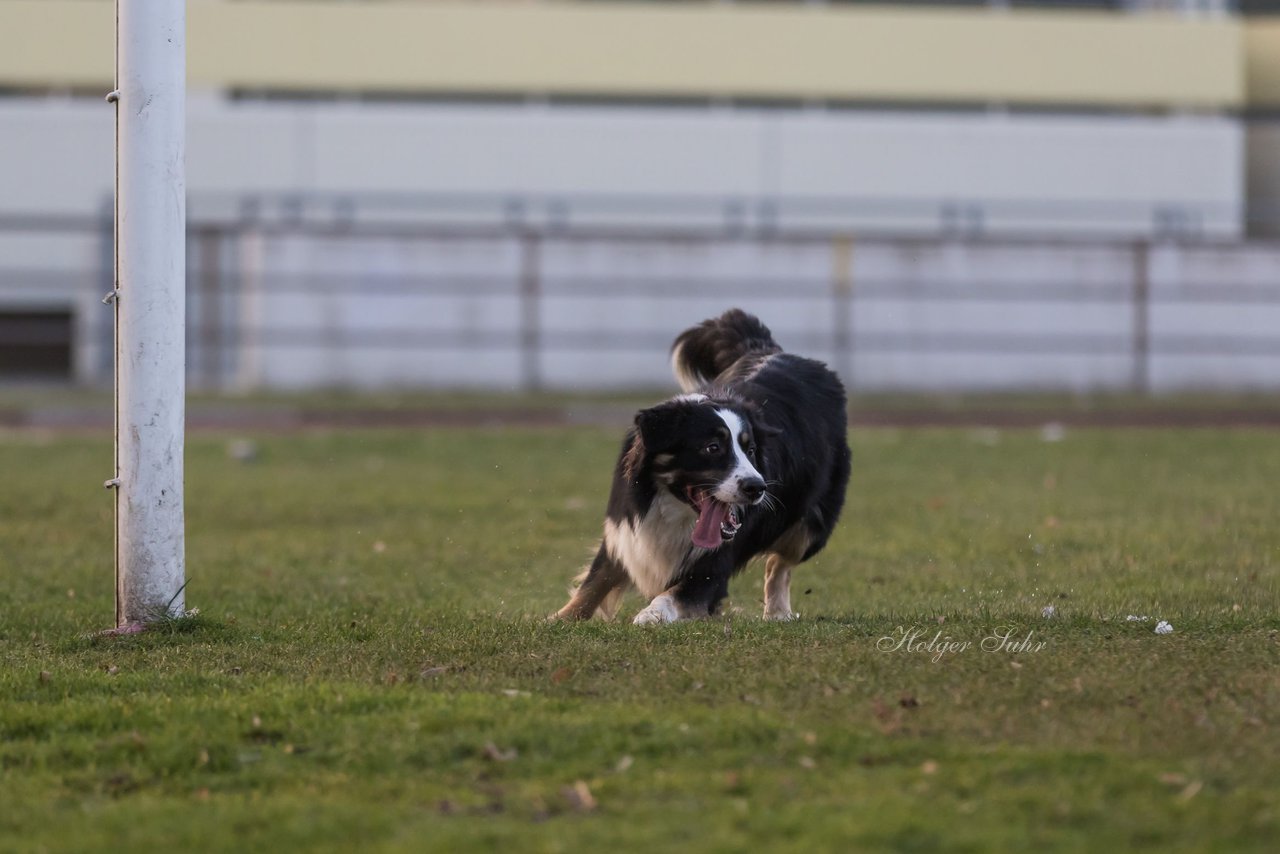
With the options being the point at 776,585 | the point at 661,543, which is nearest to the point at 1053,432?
the point at 776,585

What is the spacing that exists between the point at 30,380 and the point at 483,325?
9.71 m

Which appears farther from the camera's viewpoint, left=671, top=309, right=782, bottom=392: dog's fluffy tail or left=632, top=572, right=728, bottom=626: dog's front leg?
left=671, top=309, right=782, bottom=392: dog's fluffy tail

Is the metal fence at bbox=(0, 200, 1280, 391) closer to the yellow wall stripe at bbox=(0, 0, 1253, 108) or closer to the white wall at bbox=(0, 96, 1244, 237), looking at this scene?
the white wall at bbox=(0, 96, 1244, 237)

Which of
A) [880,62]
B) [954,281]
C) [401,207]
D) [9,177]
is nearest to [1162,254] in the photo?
[954,281]

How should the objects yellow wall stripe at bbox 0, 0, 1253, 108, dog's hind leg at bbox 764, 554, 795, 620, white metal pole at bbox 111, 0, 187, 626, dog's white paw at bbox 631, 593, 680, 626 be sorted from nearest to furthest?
white metal pole at bbox 111, 0, 187, 626, dog's white paw at bbox 631, 593, 680, 626, dog's hind leg at bbox 764, 554, 795, 620, yellow wall stripe at bbox 0, 0, 1253, 108

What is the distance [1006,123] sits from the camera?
97.2 ft

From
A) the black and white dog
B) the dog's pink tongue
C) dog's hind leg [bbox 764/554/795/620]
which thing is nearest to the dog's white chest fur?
the black and white dog

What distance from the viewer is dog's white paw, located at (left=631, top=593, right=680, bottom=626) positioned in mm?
7082

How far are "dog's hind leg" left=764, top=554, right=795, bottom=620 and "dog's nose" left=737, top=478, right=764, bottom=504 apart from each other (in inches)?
41.3

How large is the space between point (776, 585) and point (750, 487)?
3.69ft

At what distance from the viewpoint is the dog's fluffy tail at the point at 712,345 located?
29.5ft

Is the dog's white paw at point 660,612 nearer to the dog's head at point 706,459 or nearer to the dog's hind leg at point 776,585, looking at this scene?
the dog's head at point 706,459

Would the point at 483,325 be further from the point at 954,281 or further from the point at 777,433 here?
the point at 777,433

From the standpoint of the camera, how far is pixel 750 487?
7148 mm
